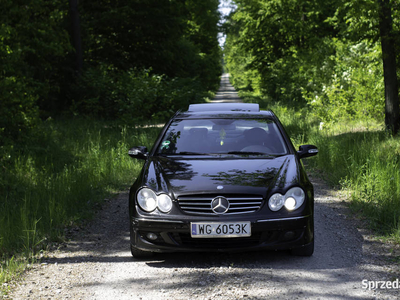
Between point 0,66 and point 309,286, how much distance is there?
924cm

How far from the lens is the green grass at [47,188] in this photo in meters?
5.31

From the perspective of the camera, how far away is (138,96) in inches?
767

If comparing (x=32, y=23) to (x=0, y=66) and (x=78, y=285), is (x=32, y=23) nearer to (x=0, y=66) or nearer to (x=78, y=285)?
(x=0, y=66)

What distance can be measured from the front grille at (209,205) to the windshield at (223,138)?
1.13 m

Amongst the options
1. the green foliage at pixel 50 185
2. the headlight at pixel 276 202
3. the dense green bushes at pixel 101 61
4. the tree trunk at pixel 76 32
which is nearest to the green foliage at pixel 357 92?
the green foliage at pixel 50 185

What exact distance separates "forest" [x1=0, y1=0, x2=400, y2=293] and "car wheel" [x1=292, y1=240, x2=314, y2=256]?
1126mm

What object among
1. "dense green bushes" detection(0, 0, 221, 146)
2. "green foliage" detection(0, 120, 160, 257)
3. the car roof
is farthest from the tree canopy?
"green foliage" detection(0, 120, 160, 257)

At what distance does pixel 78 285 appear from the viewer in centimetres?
411

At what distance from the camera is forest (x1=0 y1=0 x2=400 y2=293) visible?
691cm

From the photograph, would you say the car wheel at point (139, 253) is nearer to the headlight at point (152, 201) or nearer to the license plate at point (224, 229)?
the headlight at point (152, 201)

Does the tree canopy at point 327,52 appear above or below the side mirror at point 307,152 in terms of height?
above

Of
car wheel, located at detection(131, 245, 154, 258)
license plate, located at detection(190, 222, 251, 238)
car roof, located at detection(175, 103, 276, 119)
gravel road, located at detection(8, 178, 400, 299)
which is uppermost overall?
car roof, located at detection(175, 103, 276, 119)

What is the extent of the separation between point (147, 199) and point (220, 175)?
761mm

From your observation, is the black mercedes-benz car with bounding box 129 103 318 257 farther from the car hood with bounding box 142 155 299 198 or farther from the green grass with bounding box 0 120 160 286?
the green grass with bounding box 0 120 160 286
